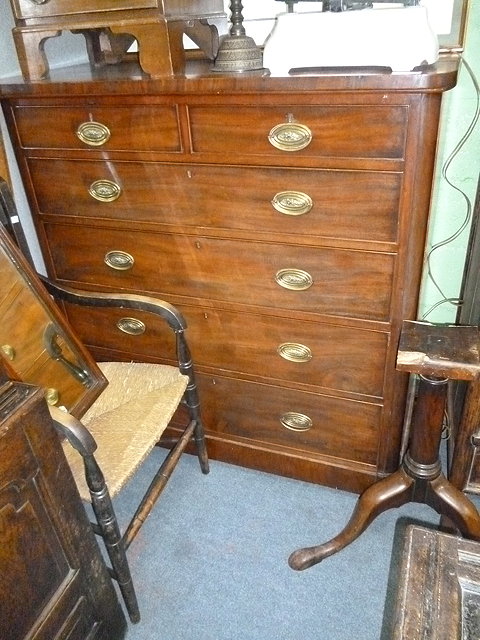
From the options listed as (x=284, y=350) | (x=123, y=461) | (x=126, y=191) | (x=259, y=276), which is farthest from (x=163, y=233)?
(x=123, y=461)

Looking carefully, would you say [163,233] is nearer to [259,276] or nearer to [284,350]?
[259,276]

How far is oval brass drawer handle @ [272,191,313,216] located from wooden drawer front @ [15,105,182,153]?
29 centimetres

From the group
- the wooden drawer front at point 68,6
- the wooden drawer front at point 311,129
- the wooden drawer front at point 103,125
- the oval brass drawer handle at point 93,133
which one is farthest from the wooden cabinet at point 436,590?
the wooden drawer front at point 68,6

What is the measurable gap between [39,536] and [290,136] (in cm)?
100

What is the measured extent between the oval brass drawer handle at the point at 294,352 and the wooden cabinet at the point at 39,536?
69cm

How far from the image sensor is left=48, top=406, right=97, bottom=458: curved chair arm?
1.08m

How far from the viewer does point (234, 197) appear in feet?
4.48

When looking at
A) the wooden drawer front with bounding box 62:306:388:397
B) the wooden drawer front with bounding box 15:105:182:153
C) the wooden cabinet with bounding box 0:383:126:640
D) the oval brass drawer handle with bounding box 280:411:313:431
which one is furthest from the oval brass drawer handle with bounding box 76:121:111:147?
the oval brass drawer handle with bounding box 280:411:313:431

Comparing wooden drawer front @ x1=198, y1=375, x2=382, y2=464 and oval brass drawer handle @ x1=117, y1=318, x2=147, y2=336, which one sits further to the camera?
oval brass drawer handle @ x1=117, y1=318, x2=147, y2=336

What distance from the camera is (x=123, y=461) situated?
129cm

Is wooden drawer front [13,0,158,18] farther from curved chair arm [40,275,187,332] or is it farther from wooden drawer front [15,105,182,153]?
curved chair arm [40,275,187,332]

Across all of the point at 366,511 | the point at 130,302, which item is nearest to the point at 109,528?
the point at 130,302

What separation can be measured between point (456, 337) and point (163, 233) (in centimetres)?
82

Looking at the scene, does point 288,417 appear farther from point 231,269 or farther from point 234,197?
point 234,197
